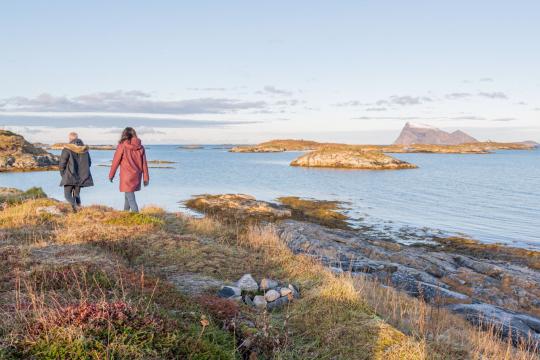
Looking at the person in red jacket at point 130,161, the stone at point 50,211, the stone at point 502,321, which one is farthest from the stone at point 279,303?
the stone at point 50,211

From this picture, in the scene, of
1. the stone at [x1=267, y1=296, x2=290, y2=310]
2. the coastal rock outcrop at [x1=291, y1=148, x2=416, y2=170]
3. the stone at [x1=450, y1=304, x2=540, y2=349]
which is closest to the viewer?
the stone at [x1=267, y1=296, x2=290, y2=310]

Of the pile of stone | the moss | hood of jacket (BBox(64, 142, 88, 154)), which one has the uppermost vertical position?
hood of jacket (BBox(64, 142, 88, 154))

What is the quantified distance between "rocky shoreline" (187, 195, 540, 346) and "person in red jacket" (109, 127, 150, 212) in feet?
19.9

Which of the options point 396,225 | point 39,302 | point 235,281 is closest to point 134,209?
point 235,281

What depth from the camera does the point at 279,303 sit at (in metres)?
7.58

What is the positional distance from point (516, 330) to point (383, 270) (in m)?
4.98

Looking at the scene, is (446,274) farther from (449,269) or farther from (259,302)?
(259,302)

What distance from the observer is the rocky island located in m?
70.5

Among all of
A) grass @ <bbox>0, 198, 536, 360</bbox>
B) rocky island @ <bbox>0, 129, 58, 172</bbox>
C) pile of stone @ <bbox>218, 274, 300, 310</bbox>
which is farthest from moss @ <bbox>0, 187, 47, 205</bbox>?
rocky island @ <bbox>0, 129, 58, 172</bbox>

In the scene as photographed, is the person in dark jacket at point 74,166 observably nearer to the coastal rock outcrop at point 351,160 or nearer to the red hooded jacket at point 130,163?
the red hooded jacket at point 130,163

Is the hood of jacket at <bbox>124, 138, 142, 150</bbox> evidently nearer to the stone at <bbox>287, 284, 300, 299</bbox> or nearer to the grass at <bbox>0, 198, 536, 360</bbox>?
the grass at <bbox>0, 198, 536, 360</bbox>

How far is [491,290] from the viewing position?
47.4ft

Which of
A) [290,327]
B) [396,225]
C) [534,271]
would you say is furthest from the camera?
[396,225]

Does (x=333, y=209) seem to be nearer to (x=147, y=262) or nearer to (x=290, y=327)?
(x=147, y=262)
